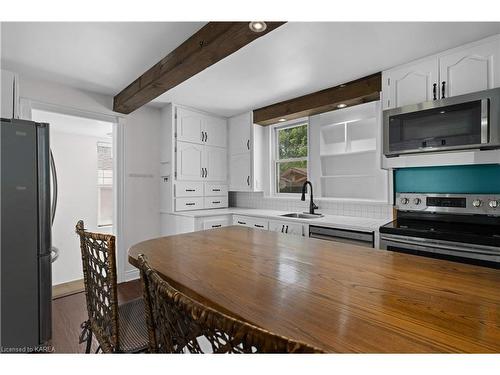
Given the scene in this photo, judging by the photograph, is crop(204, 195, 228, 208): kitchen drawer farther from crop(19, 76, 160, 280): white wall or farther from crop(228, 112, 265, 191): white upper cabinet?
crop(19, 76, 160, 280): white wall

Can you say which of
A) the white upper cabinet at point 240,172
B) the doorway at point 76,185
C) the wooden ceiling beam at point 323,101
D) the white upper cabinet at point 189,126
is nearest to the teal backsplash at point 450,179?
the wooden ceiling beam at point 323,101

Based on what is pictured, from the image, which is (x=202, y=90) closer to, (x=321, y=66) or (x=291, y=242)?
(x=321, y=66)

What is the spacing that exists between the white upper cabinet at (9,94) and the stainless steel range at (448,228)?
3.09m

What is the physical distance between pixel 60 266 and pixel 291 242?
3711mm

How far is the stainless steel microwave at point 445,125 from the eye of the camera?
1723 millimetres

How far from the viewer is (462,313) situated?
0.68m

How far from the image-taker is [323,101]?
2.87 m

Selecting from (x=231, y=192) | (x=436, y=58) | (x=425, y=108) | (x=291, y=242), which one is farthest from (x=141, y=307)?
(x=231, y=192)

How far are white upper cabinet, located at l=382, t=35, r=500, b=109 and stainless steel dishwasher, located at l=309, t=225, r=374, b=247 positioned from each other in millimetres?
1169

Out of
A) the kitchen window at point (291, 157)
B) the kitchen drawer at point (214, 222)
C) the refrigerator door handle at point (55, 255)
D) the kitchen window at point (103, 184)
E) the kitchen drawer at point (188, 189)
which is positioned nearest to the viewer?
the refrigerator door handle at point (55, 255)

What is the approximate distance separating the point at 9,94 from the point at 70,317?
201cm

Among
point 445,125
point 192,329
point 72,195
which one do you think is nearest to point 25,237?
point 192,329

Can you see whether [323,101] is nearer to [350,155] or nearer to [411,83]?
[350,155]

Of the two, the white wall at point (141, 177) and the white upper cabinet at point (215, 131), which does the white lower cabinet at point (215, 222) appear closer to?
the white wall at point (141, 177)
